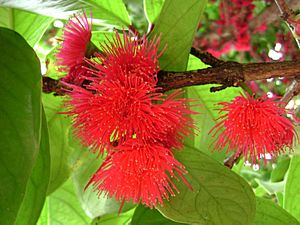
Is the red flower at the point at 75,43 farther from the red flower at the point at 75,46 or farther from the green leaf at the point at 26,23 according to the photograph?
the green leaf at the point at 26,23

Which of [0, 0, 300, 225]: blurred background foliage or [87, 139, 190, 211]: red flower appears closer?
[87, 139, 190, 211]: red flower

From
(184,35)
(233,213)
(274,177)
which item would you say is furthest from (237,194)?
(274,177)

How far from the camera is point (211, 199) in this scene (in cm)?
71

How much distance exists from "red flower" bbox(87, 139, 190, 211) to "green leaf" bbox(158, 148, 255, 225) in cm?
2

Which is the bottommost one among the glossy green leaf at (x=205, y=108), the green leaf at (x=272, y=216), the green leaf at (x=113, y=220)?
the green leaf at (x=113, y=220)

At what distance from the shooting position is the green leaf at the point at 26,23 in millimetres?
905

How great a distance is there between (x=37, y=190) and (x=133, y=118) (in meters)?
0.16

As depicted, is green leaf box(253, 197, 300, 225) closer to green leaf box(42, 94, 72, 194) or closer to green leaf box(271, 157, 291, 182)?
green leaf box(42, 94, 72, 194)

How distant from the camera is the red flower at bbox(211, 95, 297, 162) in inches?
29.4

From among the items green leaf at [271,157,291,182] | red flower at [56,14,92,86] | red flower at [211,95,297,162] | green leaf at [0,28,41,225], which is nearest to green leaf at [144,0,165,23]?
red flower at [56,14,92,86]

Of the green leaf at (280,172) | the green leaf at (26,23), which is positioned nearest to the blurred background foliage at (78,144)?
the green leaf at (26,23)

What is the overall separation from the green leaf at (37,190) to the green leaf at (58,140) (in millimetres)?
253

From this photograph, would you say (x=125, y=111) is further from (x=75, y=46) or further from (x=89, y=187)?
(x=89, y=187)

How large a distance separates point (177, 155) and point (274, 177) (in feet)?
2.14
